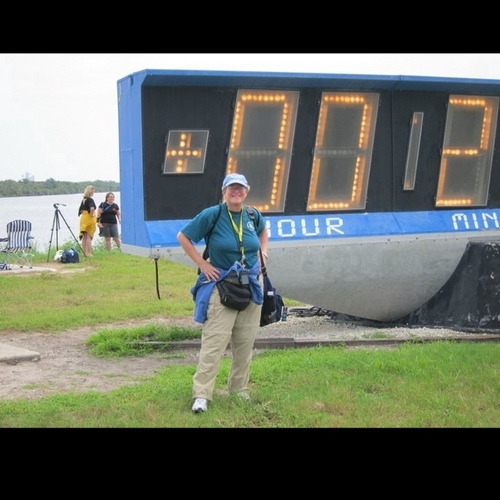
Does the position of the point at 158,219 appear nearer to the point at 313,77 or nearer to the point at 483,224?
the point at 313,77

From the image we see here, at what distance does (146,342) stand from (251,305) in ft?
12.3

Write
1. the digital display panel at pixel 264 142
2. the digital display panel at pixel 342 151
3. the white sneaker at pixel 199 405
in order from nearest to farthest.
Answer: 1. the white sneaker at pixel 199 405
2. the digital display panel at pixel 264 142
3. the digital display panel at pixel 342 151

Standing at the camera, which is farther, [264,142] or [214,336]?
[264,142]

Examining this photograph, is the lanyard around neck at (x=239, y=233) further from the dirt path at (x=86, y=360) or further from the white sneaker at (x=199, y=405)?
the dirt path at (x=86, y=360)

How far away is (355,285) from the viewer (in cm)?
1227

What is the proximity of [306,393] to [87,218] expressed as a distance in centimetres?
1579

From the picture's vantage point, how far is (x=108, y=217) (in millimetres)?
24938

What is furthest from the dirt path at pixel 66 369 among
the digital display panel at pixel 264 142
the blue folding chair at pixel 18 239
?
the blue folding chair at pixel 18 239

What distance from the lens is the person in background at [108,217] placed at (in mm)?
24844

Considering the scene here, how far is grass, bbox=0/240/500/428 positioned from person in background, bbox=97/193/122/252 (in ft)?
38.7

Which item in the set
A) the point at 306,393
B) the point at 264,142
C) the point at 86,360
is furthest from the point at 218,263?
the point at 264,142

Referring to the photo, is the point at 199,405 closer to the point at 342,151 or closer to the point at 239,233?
the point at 239,233

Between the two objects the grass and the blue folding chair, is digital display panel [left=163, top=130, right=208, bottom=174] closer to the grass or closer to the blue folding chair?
the grass

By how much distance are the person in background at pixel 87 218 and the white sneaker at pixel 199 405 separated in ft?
52.6
